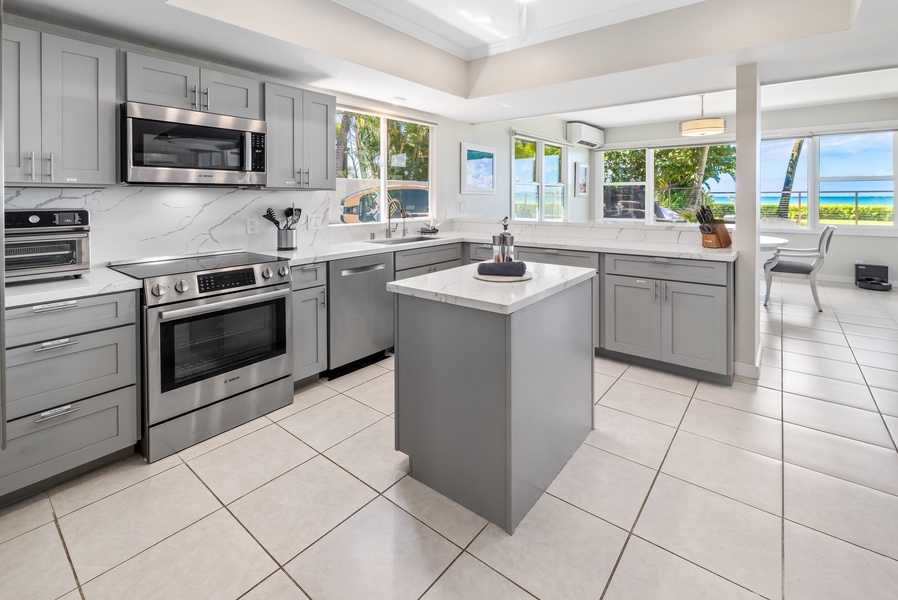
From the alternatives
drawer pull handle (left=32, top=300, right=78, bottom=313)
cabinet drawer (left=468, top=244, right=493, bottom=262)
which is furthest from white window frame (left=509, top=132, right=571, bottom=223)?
drawer pull handle (left=32, top=300, right=78, bottom=313)

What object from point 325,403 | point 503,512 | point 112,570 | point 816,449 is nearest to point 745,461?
point 816,449

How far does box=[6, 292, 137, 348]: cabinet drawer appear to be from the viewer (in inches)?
74.8

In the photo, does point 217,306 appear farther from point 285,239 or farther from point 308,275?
point 285,239

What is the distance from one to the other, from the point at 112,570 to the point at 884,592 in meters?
2.61

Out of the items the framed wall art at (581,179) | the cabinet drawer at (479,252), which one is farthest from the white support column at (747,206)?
the framed wall art at (581,179)

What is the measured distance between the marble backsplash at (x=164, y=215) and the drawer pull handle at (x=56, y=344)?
0.83m

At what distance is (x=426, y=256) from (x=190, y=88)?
2074mm

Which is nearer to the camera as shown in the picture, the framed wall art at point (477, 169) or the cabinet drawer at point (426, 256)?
the cabinet drawer at point (426, 256)

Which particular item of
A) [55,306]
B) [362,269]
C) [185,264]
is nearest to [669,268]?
[362,269]

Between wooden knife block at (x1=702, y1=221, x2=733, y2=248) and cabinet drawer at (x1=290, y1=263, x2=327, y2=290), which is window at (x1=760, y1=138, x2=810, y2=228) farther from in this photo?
cabinet drawer at (x1=290, y1=263, x2=327, y2=290)

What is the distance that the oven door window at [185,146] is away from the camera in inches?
98.3

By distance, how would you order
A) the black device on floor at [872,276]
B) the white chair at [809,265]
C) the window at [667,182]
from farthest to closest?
the window at [667,182], the black device on floor at [872,276], the white chair at [809,265]

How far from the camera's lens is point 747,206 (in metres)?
3.25

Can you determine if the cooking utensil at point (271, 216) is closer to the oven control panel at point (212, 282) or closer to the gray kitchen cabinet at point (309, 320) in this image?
the gray kitchen cabinet at point (309, 320)
